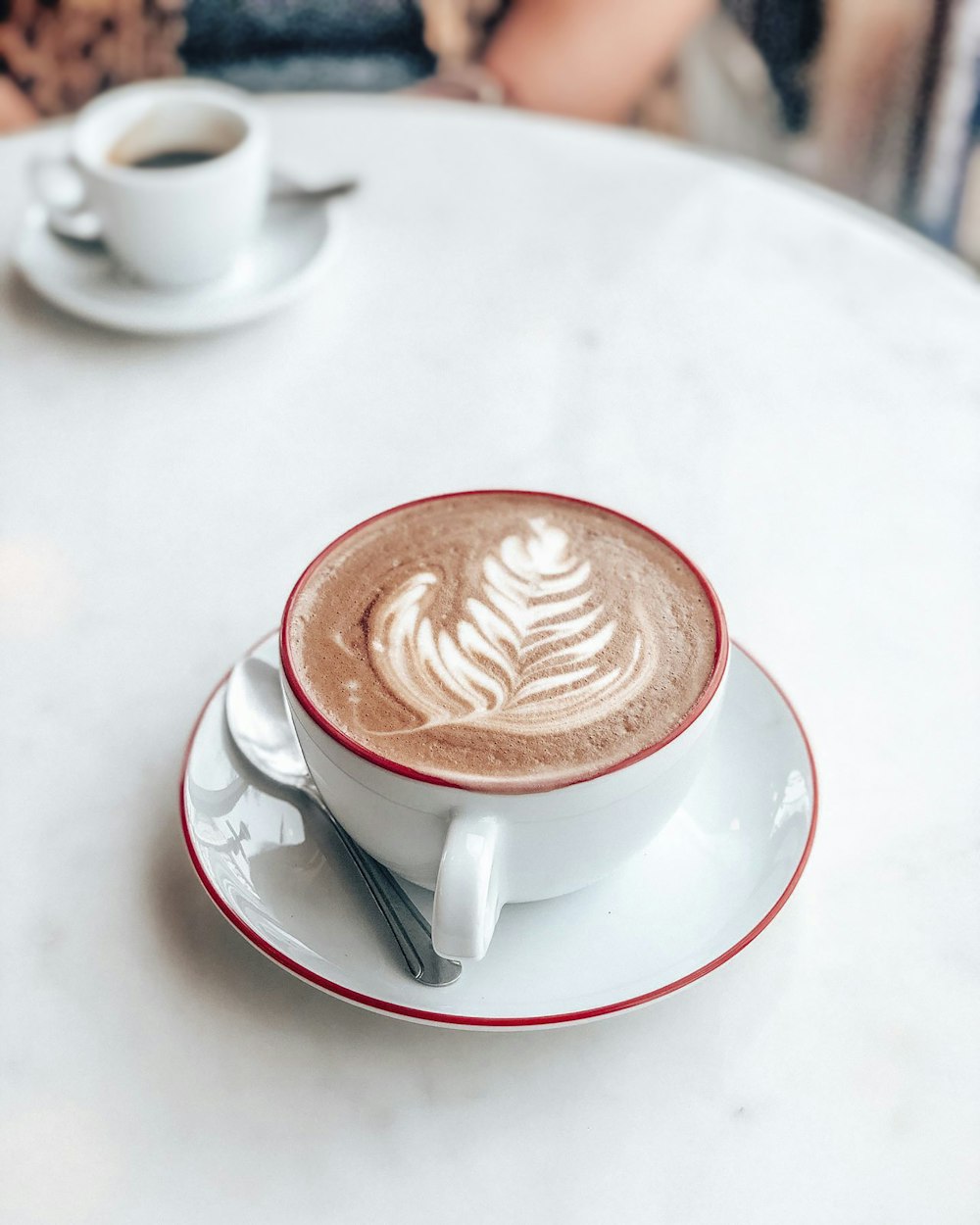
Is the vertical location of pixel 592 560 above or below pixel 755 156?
above

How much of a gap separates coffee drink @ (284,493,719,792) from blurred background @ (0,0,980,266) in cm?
130

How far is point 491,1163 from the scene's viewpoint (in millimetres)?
479

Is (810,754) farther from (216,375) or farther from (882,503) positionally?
(216,375)

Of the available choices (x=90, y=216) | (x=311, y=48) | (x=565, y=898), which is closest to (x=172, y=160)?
(x=90, y=216)

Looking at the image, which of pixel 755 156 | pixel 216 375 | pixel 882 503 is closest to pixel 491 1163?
pixel 882 503

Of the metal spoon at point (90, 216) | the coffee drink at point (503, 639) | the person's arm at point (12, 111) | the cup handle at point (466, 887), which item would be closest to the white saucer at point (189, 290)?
the metal spoon at point (90, 216)

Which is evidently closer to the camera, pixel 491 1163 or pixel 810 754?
pixel 491 1163

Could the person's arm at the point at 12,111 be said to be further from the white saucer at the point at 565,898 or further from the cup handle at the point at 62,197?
the white saucer at the point at 565,898

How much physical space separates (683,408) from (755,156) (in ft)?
4.28

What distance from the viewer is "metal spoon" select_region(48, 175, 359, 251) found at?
38.5 inches

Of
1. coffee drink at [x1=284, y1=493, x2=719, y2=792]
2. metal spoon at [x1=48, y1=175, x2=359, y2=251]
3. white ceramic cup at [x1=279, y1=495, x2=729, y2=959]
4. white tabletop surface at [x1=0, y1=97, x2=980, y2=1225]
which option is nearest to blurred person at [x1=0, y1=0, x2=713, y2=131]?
white tabletop surface at [x1=0, y1=97, x2=980, y2=1225]

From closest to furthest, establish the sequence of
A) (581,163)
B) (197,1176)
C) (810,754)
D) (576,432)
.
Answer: (197,1176)
(810,754)
(576,432)
(581,163)

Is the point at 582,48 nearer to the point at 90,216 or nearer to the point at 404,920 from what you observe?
A: the point at 90,216

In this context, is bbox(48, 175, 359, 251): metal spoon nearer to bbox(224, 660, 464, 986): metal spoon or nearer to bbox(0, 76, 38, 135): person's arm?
bbox(224, 660, 464, 986): metal spoon
